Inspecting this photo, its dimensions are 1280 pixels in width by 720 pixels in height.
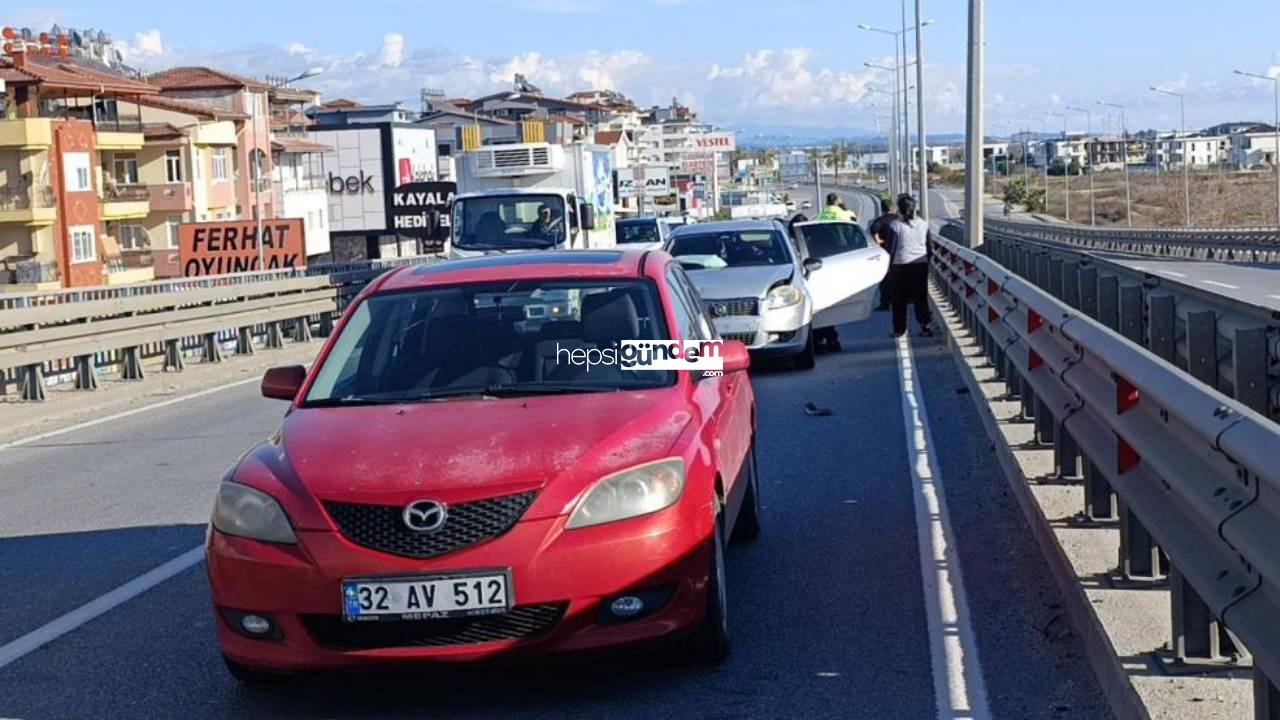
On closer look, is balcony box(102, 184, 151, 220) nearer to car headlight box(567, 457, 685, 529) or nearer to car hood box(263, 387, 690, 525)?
car hood box(263, 387, 690, 525)

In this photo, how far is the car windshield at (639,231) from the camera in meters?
38.0

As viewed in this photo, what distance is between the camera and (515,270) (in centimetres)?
776

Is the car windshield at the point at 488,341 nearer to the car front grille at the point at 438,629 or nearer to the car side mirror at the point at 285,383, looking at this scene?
the car side mirror at the point at 285,383

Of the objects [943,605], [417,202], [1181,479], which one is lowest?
[943,605]

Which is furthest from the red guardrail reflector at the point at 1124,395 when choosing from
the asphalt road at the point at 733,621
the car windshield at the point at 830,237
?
the car windshield at the point at 830,237

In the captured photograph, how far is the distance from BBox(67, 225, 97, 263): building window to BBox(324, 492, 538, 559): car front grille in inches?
2353

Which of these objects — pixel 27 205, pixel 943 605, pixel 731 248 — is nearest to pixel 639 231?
pixel 731 248

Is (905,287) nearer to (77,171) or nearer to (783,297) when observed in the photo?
(783,297)

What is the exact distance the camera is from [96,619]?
7.54m

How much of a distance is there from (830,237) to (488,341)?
53.7ft

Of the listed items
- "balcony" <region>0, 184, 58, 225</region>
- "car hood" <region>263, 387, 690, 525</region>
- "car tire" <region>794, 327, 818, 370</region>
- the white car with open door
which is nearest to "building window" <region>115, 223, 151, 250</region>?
"balcony" <region>0, 184, 58, 225</region>

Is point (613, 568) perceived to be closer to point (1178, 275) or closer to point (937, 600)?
point (937, 600)

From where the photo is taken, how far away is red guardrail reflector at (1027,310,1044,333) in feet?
31.4

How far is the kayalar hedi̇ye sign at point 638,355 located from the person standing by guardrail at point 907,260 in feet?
46.3
